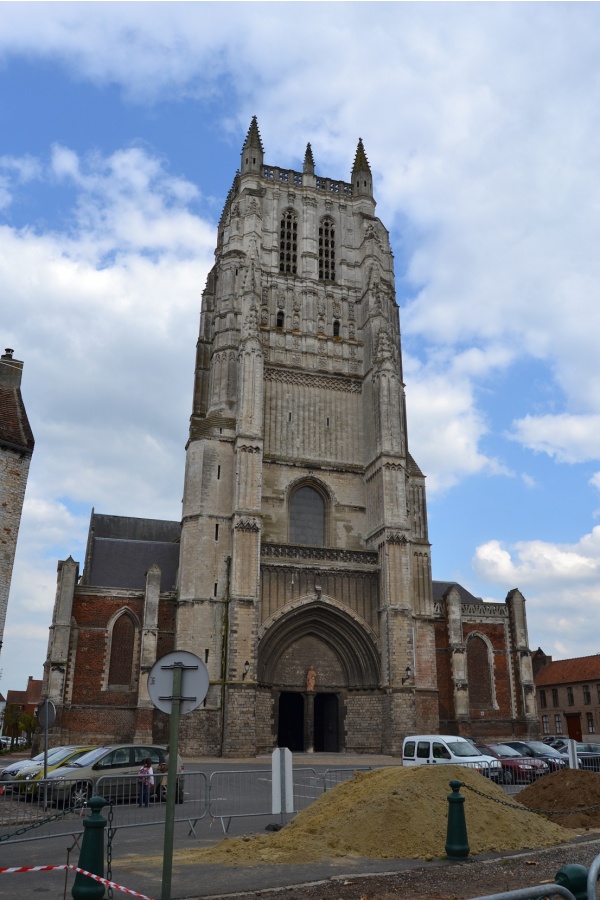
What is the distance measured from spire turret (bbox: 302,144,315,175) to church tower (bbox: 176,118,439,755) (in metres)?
3.15

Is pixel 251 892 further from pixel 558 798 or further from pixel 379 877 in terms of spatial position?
pixel 558 798

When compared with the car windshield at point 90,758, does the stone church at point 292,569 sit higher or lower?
higher

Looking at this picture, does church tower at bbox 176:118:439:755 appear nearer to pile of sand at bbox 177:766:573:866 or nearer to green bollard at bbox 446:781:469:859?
pile of sand at bbox 177:766:573:866

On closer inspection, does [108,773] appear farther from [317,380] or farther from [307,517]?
[317,380]

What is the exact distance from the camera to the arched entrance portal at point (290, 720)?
33344 mm

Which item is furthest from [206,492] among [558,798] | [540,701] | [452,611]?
[540,701]

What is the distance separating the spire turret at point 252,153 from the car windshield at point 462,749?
35069mm

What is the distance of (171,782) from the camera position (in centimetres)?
668

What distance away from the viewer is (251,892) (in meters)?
7.63

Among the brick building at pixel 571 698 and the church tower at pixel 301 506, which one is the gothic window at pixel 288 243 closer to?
the church tower at pixel 301 506

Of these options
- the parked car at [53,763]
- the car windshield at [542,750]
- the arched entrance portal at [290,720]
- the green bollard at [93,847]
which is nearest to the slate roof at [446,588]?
the arched entrance portal at [290,720]

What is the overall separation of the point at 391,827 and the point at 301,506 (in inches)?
1030

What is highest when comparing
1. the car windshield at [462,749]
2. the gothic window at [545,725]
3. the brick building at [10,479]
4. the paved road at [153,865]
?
the brick building at [10,479]

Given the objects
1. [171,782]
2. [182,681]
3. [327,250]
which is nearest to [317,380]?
[327,250]
